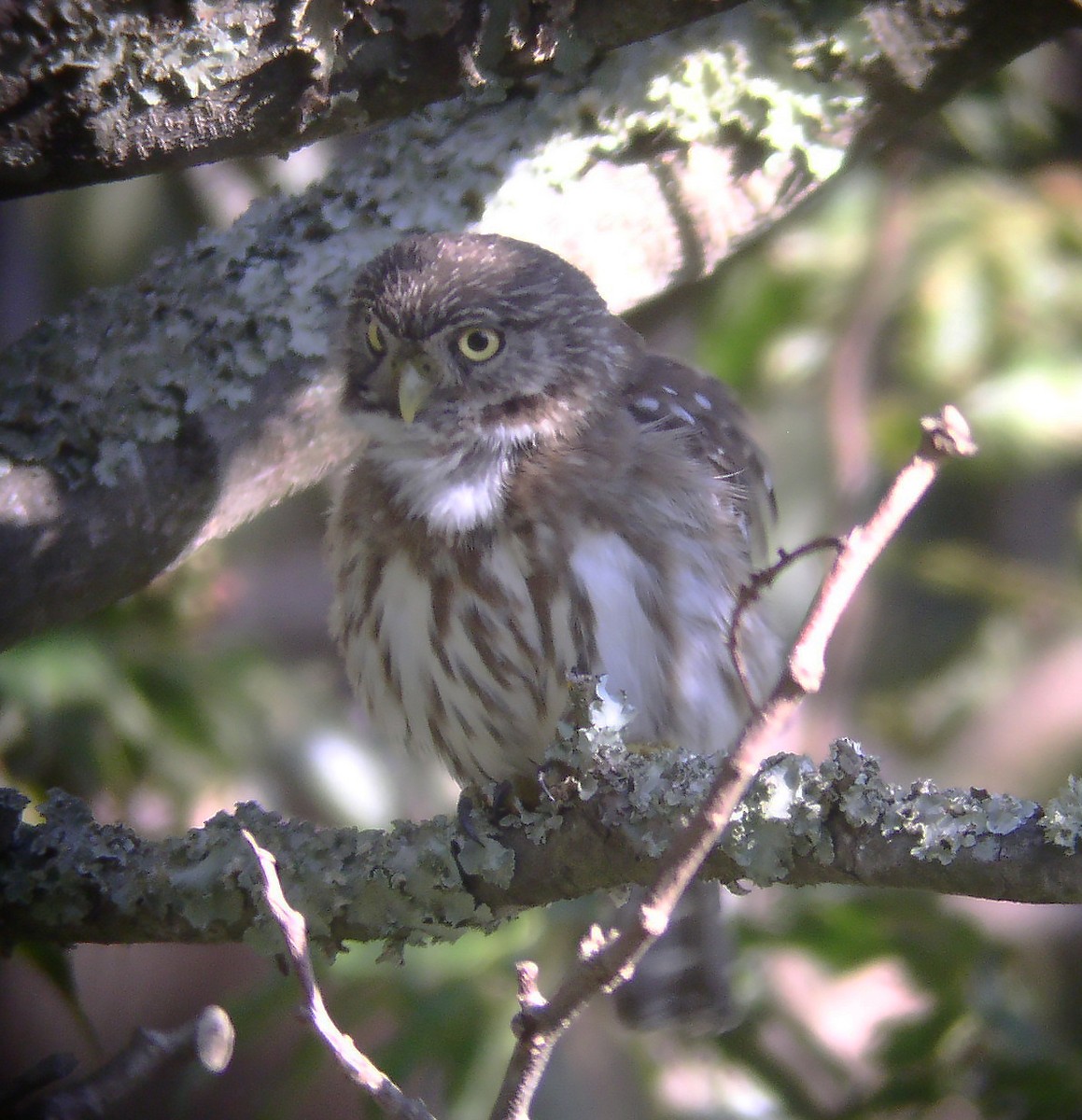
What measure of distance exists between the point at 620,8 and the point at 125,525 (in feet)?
3.83

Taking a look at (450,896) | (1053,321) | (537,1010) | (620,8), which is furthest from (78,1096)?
(1053,321)

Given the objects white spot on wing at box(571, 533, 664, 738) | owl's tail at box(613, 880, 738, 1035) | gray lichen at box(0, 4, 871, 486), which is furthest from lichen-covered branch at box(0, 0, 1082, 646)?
owl's tail at box(613, 880, 738, 1035)

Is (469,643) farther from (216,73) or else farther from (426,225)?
(216,73)

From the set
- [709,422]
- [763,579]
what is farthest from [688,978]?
[763,579]

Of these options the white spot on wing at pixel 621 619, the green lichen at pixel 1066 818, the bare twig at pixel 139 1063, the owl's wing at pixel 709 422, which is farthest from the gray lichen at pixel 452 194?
the green lichen at pixel 1066 818

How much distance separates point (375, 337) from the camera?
8.38 ft

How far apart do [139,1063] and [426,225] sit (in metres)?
1.55

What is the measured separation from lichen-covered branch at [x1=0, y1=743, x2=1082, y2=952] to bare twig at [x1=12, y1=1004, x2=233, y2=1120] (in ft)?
0.93

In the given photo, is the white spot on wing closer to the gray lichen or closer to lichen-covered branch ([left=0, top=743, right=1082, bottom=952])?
lichen-covered branch ([left=0, top=743, right=1082, bottom=952])

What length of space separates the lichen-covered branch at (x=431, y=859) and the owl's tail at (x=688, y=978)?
1.19 metres

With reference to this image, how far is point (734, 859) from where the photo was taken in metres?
1.76

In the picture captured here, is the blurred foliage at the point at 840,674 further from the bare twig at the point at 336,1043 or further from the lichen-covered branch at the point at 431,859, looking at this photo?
the bare twig at the point at 336,1043

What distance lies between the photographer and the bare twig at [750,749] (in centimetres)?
123

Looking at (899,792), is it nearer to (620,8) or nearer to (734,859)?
(734,859)
